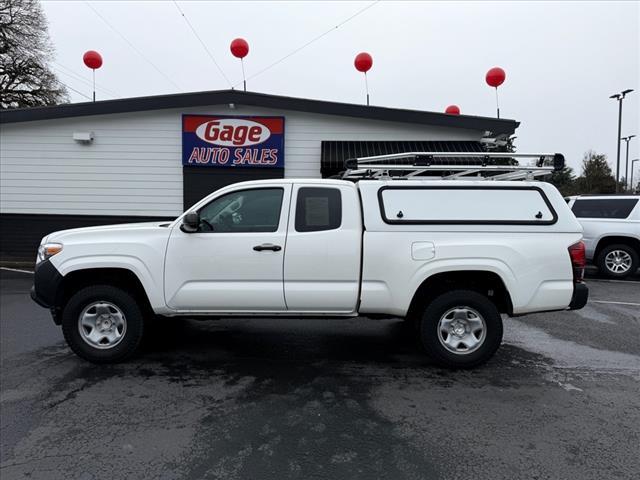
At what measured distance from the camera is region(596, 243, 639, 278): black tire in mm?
9594

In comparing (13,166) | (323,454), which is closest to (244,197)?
(323,454)

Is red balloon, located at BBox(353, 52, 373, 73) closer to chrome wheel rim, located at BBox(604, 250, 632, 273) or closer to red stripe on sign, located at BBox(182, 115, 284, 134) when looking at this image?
red stripe on sign, located at BBox(182, 115, 284, 134)

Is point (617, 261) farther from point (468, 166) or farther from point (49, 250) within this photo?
point (49, 250)

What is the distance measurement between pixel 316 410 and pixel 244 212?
6.86 feet

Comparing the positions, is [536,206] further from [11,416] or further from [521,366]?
[11,416]

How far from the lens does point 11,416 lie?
11.2 feet

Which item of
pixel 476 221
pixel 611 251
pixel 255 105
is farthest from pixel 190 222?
pixel 611 251

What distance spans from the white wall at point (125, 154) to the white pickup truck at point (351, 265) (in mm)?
7952

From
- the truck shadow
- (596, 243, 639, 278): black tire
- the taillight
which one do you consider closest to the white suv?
(596, 243, 639, 278): black tire

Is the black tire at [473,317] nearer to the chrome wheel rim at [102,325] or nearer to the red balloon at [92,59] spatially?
the chrome wheel rim at [102,325]

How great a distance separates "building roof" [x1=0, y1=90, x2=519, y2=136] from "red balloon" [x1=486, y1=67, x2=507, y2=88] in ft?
3.65

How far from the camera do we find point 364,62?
491 inches

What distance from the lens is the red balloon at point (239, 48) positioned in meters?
12.0

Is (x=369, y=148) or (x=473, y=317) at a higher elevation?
(x=369, y=148)
